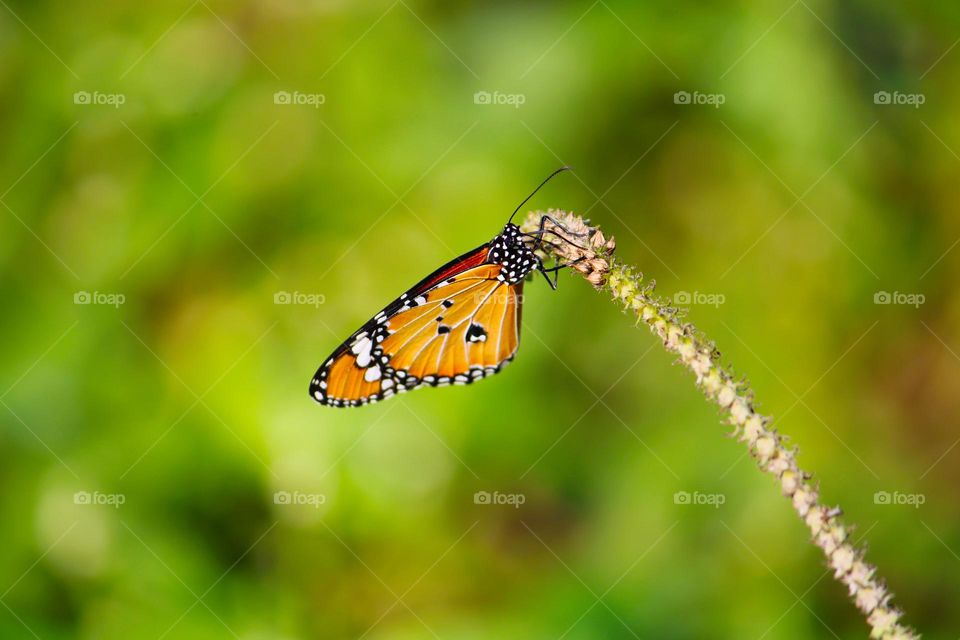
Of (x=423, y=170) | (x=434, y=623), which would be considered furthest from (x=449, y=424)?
(x=423, y=170)

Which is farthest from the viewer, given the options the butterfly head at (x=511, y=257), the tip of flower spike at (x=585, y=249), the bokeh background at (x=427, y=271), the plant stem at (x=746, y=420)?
the bokeh background at (x=427, y=271)

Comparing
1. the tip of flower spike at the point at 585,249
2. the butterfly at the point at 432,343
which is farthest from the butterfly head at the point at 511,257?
the tip of flower spike at the point at 585,249

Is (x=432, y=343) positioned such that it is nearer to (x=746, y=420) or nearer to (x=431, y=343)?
(x=431, y=343)

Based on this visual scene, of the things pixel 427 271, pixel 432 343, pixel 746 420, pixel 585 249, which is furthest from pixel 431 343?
pixel 746 420

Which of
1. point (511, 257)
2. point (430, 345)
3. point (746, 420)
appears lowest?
point (746, 420)

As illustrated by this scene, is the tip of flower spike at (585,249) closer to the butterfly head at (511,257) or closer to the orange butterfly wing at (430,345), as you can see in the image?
the butterfly head at (511,257)

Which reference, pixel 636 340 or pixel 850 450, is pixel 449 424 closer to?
pixel 636 340
